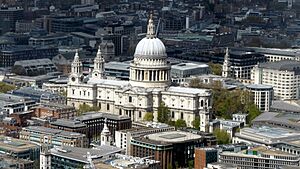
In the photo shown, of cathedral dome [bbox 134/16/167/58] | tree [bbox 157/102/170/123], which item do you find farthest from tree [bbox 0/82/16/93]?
tree [bbox 157/102/170/123]

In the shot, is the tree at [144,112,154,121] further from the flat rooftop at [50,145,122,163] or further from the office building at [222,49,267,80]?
the office building at [222,49,267,80]

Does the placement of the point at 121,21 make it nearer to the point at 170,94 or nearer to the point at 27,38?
the point at 27,38

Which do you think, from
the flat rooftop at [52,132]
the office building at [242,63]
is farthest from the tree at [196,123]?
the office building at [242,63]

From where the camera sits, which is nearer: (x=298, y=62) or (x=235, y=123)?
(x=235, y=123)

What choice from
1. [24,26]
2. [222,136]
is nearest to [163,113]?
[222,136]

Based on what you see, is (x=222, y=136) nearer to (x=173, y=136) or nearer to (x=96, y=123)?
(x=173, y=136)

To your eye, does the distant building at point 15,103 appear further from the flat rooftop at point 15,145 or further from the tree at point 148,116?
the flat rooftop at point 15,145

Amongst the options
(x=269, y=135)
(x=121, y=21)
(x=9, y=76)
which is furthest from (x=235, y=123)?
(x=121, y=21)
